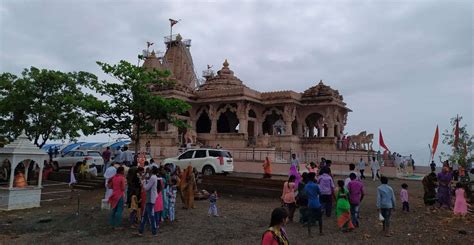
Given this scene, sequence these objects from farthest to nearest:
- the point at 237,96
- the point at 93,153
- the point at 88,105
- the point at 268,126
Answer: the point at 268,126, the point at 237,96, the point at 93,153, the point at 88,105

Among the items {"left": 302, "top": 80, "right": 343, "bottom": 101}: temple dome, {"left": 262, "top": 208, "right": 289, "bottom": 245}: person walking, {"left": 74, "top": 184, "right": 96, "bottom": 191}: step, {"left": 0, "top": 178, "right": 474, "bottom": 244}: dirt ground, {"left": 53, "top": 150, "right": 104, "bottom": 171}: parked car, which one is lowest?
{"left": 0, "top": 178, "right": 474, "bottom": 244}: dirt ground

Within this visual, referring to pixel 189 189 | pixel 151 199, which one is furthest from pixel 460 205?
pixel 151 199

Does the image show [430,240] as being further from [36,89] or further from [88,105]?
[36,89]

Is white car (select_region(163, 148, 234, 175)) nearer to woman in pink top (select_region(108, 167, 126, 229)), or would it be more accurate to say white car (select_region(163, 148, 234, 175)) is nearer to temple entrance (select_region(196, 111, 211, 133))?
woman in pink top (select_region(108, 167, 126, 229))

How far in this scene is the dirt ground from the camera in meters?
7.72

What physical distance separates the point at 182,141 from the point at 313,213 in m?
23.1

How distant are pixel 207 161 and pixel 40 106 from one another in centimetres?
1054

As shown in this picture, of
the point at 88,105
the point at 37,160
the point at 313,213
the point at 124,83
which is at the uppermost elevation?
the point at 124,83

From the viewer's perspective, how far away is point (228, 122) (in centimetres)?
3800

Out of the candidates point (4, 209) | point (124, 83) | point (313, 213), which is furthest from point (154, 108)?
point (313, 213)

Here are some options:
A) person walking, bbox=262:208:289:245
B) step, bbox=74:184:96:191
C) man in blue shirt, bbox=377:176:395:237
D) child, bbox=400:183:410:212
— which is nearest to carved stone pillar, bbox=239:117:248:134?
step, bbox=74:184:96:191

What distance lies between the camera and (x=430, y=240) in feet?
25.1

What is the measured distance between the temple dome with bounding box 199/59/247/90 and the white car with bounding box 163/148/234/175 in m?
17.1

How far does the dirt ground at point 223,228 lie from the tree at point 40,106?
994cm
